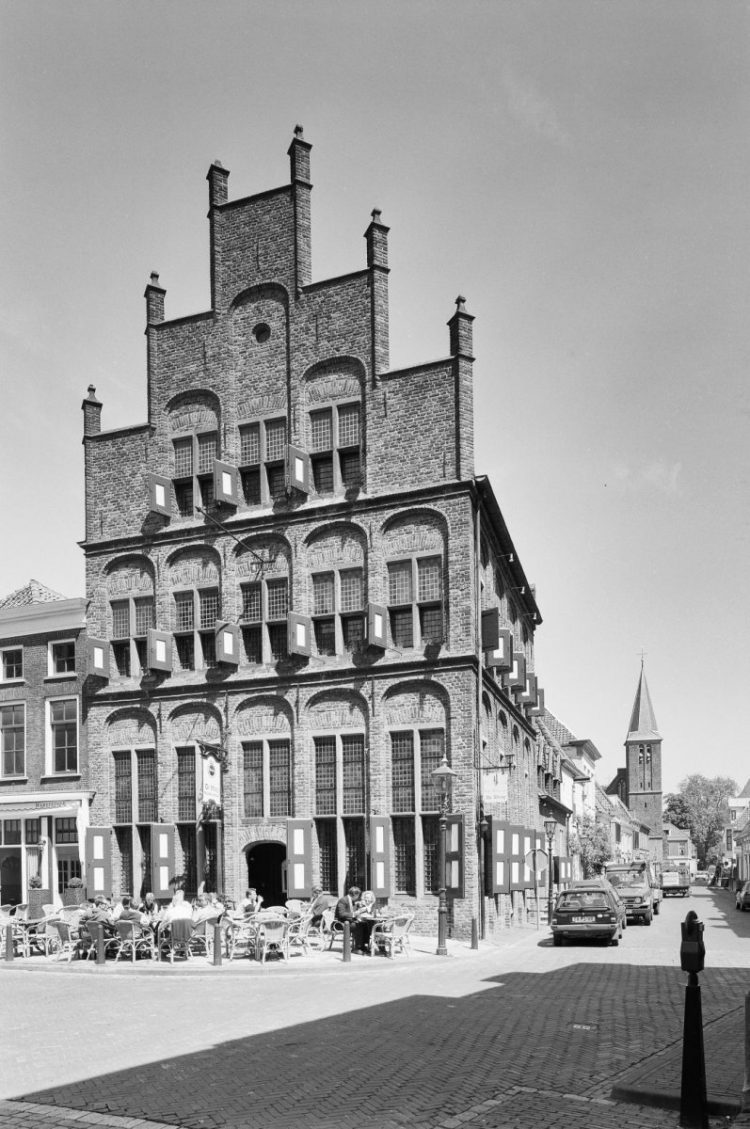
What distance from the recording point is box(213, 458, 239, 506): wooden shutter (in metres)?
30.7

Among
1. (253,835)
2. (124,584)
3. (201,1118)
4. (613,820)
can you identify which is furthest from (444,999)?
(613,820)

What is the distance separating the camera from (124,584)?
33031mm

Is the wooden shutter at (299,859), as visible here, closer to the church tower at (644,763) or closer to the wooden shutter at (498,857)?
the wooden shutter at (498,857)

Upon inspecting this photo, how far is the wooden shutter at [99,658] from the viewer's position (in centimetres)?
3241

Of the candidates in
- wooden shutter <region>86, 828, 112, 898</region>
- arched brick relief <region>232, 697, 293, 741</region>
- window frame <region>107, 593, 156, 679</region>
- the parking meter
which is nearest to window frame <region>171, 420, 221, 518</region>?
window frame <region>107, 593, 156, 679</region>

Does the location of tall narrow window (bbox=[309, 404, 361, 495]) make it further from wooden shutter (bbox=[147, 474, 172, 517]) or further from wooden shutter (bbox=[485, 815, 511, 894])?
wooden shutter (bbox=[485, 815, 511, 894])

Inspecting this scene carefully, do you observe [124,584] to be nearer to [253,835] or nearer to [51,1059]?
[253,835]

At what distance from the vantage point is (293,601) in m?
30.3

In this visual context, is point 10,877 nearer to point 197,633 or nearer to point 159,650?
point 159,650

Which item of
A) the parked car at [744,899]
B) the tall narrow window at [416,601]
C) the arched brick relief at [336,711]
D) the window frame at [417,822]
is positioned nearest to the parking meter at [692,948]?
the window frame at [417,822]

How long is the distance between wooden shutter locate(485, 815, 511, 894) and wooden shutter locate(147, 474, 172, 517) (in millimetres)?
12388

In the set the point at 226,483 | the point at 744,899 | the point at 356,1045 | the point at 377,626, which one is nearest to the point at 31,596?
the point at 226,483

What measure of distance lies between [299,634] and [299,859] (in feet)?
18.7

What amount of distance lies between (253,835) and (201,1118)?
21.0m
